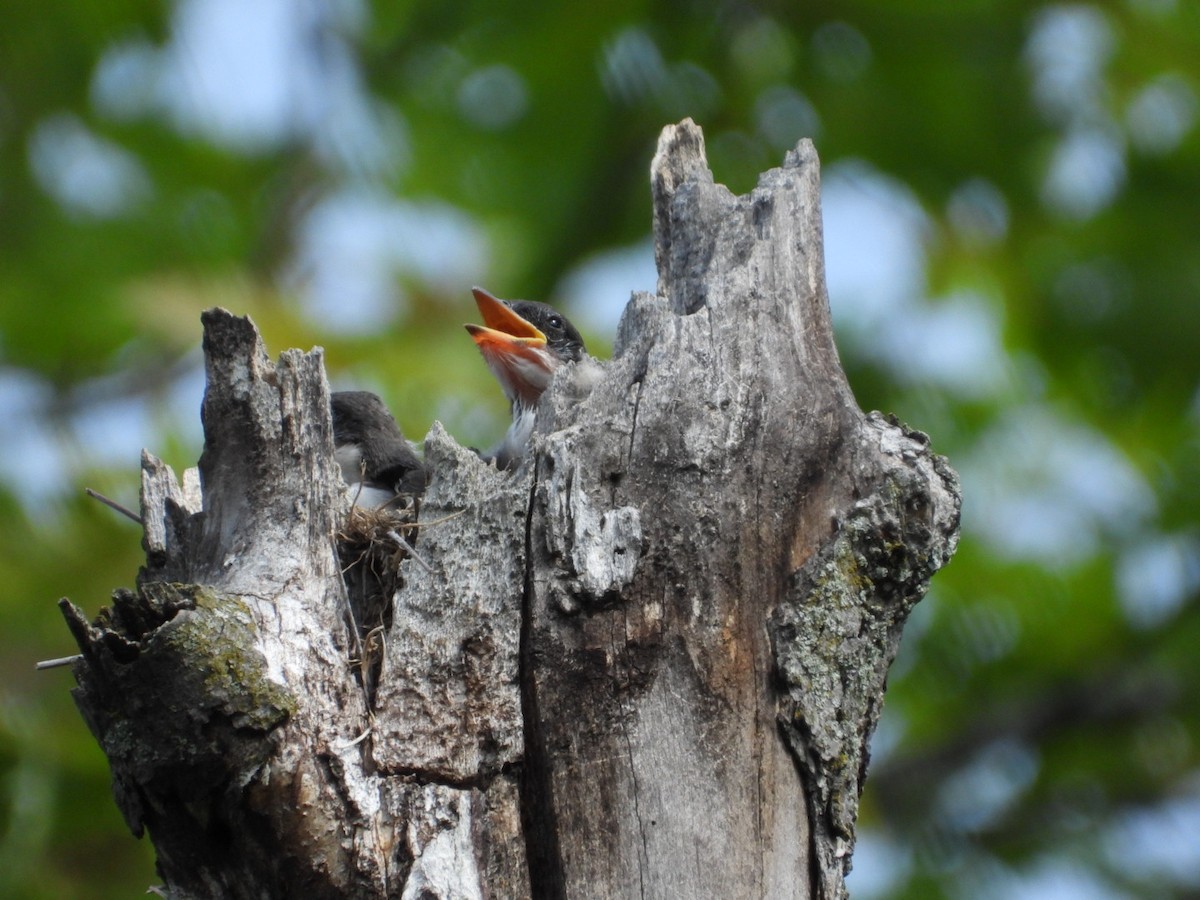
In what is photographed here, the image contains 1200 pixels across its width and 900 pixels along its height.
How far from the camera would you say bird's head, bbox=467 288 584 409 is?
19.0 feet

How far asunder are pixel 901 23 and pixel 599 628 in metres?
6.27

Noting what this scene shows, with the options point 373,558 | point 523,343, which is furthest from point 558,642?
point 523,343

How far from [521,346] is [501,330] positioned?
1.12ft

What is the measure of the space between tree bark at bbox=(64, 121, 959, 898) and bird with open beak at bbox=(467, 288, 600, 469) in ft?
7.30

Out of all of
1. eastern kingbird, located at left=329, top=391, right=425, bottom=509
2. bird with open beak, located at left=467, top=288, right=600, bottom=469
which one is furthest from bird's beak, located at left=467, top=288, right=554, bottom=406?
eastern kingbird, located at left=329, top=391, right=425, bottom=509

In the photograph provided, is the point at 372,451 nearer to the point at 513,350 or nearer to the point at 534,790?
the point at 513,350

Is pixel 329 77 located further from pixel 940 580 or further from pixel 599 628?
pixel 599 628

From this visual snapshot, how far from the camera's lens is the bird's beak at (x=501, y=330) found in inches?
224

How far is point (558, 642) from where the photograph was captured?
117 inches

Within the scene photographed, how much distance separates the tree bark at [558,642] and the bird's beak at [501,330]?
2.28 metres

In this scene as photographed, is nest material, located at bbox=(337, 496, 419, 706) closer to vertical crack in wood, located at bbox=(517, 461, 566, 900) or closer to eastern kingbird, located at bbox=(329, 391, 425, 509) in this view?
vertical crack in wood, located at bbox=(517, 461, 566, 900)

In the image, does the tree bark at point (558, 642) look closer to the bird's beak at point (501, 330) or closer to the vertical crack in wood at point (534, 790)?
the vertical crack in wood at point (534, 790)

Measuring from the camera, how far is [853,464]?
321 cm

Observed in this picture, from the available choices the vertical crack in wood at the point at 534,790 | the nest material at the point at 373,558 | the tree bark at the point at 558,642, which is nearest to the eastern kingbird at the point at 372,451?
the nest material at the point at 373,558
